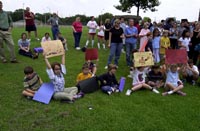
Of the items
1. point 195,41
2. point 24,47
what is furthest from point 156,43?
point 24,47

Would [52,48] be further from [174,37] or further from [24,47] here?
[174,37]

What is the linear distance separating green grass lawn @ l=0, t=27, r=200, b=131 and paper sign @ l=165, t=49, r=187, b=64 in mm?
978

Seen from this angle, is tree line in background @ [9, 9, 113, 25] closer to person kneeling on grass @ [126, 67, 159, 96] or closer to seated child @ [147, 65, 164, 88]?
seated child @ [147, 65, 164, 88]

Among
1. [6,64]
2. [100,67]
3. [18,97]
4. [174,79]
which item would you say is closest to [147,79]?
[174,79]

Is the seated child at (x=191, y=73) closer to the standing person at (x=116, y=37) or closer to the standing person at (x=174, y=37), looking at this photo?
the standing person at (x=116, y=37)

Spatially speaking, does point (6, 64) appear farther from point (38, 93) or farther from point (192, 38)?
point (192, 38)

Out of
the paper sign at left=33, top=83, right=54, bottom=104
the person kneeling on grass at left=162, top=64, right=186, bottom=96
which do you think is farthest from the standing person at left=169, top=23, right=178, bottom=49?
the paper sign at left=33, top=83, right=54, bottom=104

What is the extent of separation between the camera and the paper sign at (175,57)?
897cm

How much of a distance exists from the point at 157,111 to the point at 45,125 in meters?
2.81

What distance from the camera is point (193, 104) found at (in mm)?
7684

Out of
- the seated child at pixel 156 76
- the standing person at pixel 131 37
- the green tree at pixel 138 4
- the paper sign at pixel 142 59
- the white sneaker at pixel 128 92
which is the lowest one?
the white sneaker at pixel 128 92

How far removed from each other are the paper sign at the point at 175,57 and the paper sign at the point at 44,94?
151 inches

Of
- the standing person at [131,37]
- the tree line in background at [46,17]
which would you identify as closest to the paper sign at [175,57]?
the standing person at [131,37]

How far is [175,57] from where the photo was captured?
29.6 ft
